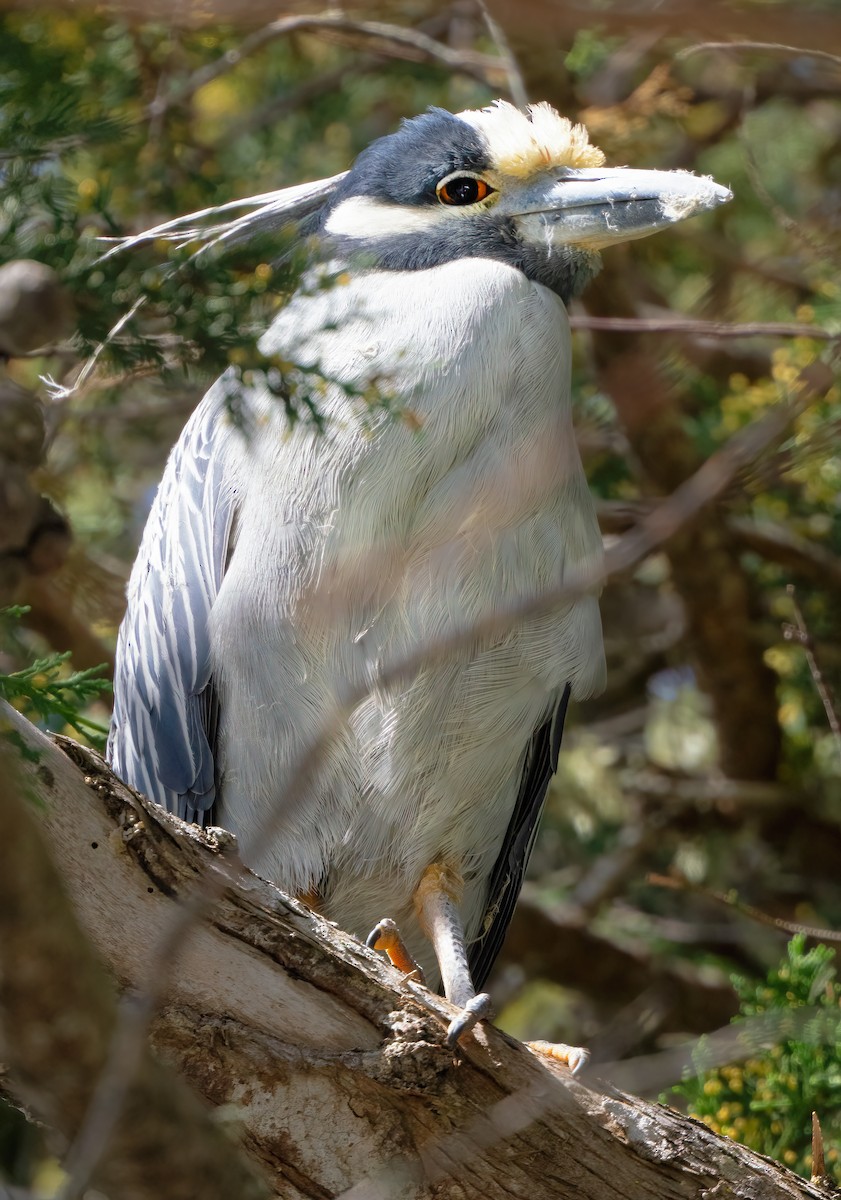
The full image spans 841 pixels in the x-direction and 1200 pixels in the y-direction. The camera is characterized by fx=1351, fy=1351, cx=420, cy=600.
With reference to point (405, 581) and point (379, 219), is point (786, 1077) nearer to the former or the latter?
point (405, 581)

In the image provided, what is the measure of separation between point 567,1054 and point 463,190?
199 cm

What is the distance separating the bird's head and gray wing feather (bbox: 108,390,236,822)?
63 cm

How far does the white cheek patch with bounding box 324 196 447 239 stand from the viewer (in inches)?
129

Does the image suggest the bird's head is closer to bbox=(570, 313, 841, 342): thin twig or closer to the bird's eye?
the bird's eye

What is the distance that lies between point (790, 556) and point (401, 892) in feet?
6.69

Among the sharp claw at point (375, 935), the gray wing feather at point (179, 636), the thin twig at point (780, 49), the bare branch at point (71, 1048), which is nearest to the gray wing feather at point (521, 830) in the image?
the sharp claw at point (375, 935)

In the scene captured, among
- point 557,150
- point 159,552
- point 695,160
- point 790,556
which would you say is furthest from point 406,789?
point 695,160

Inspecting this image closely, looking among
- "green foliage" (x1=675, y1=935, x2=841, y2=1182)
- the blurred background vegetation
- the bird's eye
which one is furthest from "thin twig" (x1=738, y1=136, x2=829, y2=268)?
"green foliage" (x1=675, y1=935, x2=841, y2=1182)

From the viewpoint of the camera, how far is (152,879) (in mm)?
2078

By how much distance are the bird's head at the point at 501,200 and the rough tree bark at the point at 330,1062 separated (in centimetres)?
166

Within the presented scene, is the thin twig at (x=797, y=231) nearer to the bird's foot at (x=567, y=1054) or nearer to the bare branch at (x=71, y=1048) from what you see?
the bird's foot at (x=567, y=1054)

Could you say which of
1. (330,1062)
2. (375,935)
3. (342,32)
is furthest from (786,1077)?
(342,32)

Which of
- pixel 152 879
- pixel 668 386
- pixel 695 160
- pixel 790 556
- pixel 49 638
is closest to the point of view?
pixel 152 879

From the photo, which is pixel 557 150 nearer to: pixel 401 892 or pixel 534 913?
pixel 401 892
